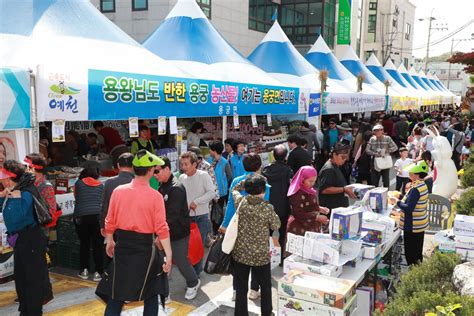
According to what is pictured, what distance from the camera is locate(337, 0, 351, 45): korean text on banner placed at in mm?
27484

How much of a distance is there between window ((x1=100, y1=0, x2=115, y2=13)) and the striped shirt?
14.8m

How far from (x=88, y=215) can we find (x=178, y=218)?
1259 millimetres

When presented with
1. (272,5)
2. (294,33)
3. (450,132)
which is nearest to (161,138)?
(450,132)

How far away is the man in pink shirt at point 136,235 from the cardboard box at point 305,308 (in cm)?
98

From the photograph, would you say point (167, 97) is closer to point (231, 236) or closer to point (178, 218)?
point (178, 218)

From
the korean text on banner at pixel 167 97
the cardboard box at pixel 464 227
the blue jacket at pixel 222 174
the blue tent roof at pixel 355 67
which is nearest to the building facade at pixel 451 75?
the blue tent roof at pixel 355 67

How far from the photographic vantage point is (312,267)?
3.56 m

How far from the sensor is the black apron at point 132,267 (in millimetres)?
3311

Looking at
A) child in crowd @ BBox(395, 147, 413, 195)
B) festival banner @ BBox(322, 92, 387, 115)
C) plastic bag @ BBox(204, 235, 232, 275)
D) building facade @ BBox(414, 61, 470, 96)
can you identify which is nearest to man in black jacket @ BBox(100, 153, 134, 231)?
plastic bag @ BBox(204, 235, 232, 275)

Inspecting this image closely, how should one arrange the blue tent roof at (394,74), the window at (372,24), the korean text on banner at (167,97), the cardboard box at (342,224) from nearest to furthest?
1. the cardboard box at (342,224)
2. the korean text on banner at (167,97)
3. the blue tent roof at (394,74)
4. the window at (372,24)

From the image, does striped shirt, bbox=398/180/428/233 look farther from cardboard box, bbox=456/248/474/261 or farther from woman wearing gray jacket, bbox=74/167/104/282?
woman wearing gray jacket, bbox=74/167/104/282

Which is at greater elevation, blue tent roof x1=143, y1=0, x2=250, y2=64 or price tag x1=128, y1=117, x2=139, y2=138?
blue tent roof x1=143, y1=0, x2=250, y2=64

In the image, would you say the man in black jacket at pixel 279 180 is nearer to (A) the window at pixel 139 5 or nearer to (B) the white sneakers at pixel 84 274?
(B) the white sneakers at pixel 84 274

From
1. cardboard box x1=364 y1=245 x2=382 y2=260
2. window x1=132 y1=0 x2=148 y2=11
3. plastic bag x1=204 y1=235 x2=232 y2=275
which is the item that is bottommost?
plastic bag x1=204 y1=235 x2=232 y2=275
